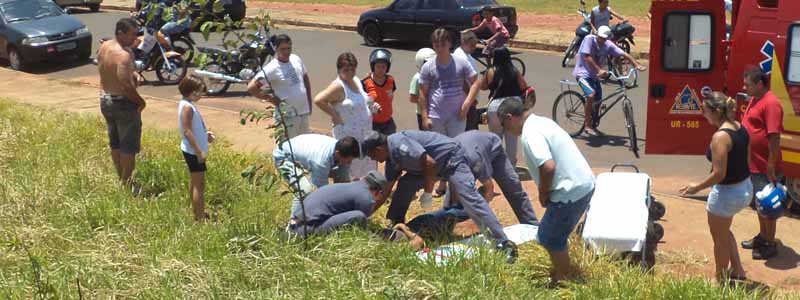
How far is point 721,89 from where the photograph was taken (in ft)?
31.2

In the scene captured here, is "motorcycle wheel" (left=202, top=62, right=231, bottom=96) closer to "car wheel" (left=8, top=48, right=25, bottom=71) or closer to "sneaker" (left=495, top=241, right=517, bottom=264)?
"car wheel" (left=8, top=48, right=25, bottom=71)

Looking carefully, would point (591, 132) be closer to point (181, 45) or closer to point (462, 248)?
point (462, 248)

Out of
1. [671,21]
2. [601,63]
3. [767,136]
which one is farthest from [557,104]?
[767,136]

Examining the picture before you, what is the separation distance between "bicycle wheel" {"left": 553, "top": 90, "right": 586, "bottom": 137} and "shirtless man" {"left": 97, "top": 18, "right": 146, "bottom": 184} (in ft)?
17.8

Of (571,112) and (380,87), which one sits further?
(571,112)

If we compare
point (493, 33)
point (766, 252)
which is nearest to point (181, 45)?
point (493, 33)

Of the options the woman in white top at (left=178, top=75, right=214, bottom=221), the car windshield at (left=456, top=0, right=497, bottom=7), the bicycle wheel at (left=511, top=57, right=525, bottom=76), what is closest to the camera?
the woman in white top at (left=178, top=75, right=214, bottom=221)

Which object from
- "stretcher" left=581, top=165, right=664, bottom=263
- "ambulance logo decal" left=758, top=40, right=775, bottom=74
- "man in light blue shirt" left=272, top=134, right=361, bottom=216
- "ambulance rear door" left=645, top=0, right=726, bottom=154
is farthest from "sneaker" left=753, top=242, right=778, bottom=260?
"man in light blue shirt" left=272, top=134, right=361, bottom=216

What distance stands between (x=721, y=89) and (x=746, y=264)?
2.19 m

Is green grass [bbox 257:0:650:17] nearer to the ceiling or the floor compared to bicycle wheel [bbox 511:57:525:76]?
nearer to the floor

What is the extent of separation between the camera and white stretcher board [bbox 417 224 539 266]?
23.3ft

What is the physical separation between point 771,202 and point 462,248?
2.41 metres

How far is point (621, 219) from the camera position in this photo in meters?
7.60

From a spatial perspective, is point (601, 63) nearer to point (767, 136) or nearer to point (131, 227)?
point (767, 136)
